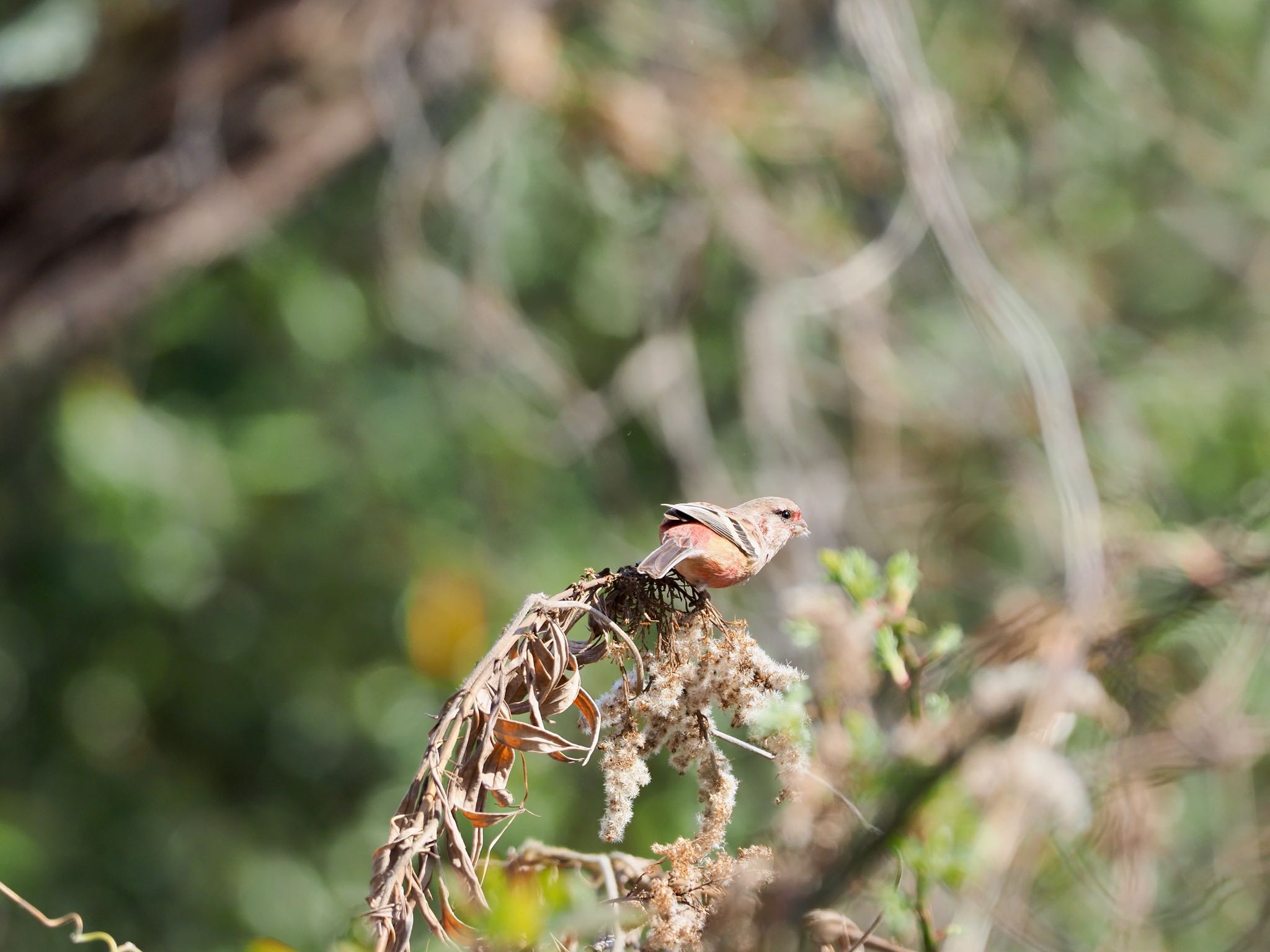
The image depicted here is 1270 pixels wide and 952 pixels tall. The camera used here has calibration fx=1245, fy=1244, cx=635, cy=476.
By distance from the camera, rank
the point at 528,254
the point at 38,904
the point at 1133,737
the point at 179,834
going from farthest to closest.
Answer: the point at 528,254 → the point at 179,834 → the point at 38,904 → the point at 1133,737

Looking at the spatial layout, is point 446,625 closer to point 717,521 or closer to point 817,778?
point 717,521

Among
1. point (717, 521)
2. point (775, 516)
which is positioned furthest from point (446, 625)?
point (717, 521)

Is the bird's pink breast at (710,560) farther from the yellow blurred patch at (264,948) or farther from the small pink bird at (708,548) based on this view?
the yellow blurred patch at (264,948)

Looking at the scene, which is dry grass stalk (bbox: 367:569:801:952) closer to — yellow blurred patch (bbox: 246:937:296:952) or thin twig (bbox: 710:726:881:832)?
thin twig (bbox: 710:726:881:832)

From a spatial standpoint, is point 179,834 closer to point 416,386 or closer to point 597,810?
point 597,810

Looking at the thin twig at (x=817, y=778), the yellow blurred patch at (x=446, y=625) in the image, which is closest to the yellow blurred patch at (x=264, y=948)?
the thin twig at (x=817, y=778)

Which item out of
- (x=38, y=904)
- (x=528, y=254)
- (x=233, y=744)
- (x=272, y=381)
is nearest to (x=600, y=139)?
(x=528, y=254)
